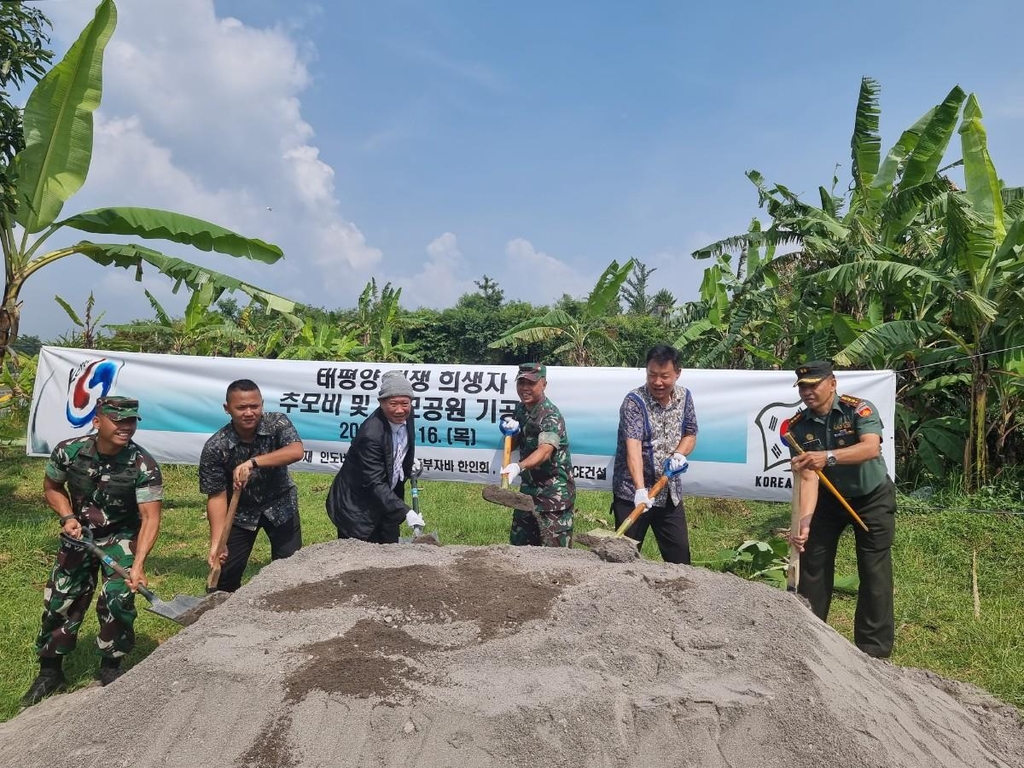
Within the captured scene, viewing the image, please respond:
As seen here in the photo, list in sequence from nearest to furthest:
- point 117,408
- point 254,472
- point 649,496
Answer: point 117,408 → point 254,472 → point 649,496

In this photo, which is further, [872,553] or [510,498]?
[510,498]

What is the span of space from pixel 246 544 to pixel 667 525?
2.80 meters

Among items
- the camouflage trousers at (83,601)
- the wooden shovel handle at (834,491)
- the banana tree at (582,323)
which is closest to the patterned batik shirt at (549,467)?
the wooden shovel handle at (834,491)

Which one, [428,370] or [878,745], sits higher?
[428,370]

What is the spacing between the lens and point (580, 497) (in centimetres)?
916

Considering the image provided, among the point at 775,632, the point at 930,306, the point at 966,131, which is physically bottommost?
the point at 775,632

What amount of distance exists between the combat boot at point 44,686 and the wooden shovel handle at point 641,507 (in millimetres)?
3439

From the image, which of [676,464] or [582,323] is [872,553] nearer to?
[676,464]

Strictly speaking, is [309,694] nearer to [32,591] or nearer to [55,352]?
[32,591]

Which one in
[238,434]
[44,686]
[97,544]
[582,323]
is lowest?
[44,686]

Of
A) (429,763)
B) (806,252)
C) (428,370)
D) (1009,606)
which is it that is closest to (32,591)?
(428,370)

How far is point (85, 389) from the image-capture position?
726 centimetres

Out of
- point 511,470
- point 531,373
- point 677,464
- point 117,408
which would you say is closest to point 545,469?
point 511,470

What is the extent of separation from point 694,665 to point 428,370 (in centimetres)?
441
